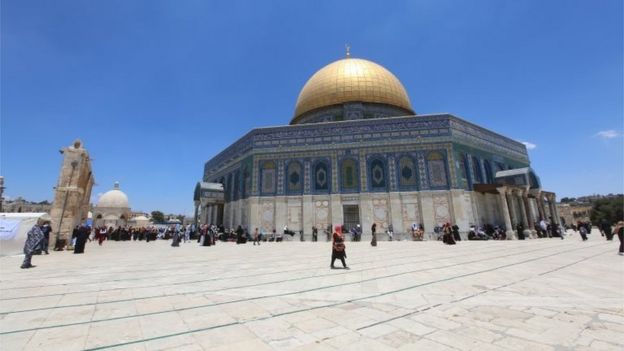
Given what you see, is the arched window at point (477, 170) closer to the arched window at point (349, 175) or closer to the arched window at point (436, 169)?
the arched window at point (436, 169)

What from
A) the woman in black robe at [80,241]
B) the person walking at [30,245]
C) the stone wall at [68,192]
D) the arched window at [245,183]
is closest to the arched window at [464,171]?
the arched window at [245,183]

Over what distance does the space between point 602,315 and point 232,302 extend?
4.12 meters

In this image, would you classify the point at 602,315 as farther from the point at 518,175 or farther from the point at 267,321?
the point at 518,175

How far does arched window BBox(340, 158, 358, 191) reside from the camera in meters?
19.8

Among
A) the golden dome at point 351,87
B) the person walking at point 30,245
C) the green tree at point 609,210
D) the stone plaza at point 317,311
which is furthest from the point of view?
the green tree at point 609,210

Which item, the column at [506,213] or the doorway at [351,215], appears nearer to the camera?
the column at [506,213]

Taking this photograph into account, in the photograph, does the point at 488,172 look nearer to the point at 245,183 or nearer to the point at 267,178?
the point at 267,178

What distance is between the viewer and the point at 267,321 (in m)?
2.98

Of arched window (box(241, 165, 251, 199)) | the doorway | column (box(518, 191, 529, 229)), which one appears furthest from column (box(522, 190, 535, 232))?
arched window (box(241, 165, 251, 199))

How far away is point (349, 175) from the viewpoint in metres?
20.0

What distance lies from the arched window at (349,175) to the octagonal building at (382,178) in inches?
2.7

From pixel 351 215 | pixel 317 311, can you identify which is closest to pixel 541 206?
pixel 351 215

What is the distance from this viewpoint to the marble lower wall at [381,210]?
59.4 ft

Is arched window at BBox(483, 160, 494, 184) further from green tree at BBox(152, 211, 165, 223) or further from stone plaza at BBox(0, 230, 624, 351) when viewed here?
green tree at BBox(152, 211, 165, 223)
